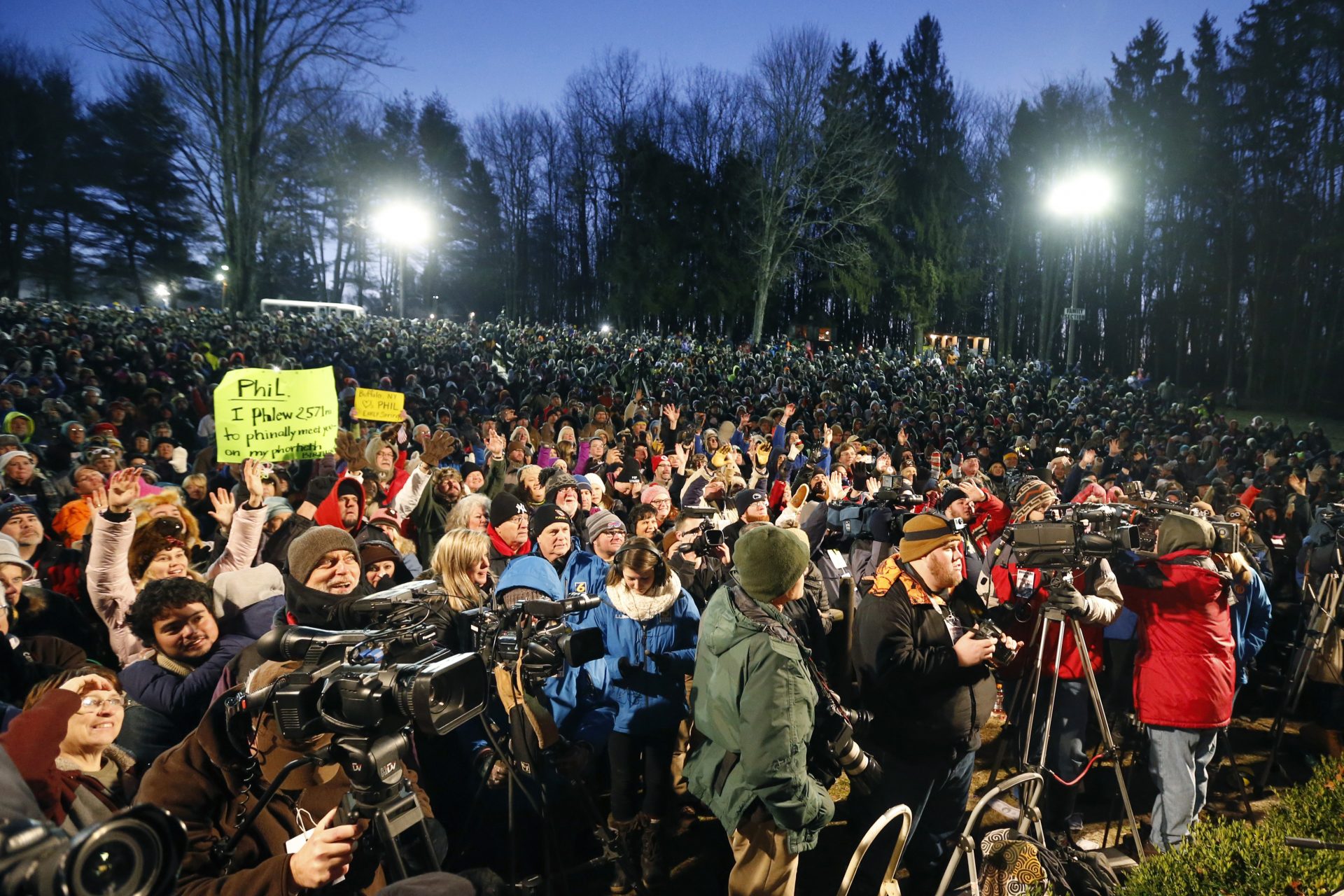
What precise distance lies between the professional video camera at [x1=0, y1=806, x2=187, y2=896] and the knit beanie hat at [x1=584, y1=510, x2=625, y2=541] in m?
3.12

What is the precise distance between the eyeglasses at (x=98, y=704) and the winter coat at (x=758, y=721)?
1933mm

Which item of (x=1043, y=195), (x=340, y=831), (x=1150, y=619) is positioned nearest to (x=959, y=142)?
(x=1043, y=195)

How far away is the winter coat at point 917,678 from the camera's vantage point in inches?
122

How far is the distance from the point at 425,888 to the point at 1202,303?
28.5 metres

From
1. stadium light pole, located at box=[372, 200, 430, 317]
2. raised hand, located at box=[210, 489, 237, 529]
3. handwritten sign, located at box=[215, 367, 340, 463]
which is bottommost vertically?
raised hand, located at box=[210, 489, 237, 529]

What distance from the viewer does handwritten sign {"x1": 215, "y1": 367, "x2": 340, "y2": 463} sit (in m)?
5.89

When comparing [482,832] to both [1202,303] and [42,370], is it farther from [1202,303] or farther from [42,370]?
[1202,303]

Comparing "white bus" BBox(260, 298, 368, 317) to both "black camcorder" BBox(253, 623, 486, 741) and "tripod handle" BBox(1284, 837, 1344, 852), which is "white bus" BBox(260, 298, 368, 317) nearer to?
"black camcorder" BBox(253, 623, 486, 741)

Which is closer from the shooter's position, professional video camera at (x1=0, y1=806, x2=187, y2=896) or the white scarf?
professional video camera at (x1=0, y1=806, x2=187, y2=896)

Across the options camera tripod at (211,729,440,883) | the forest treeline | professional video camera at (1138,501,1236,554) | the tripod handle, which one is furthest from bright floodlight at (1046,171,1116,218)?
camera tripod at (211,729,440,883)

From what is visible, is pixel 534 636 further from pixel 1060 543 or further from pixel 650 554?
pixel 1060 543

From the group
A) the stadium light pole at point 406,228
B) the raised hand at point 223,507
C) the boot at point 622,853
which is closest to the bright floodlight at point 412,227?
the stadium light pole at point 406,228

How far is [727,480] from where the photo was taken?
7887mm

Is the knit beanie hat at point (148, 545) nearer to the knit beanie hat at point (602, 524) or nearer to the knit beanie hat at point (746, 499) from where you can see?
the knit beanie hat at point (602, 524)
